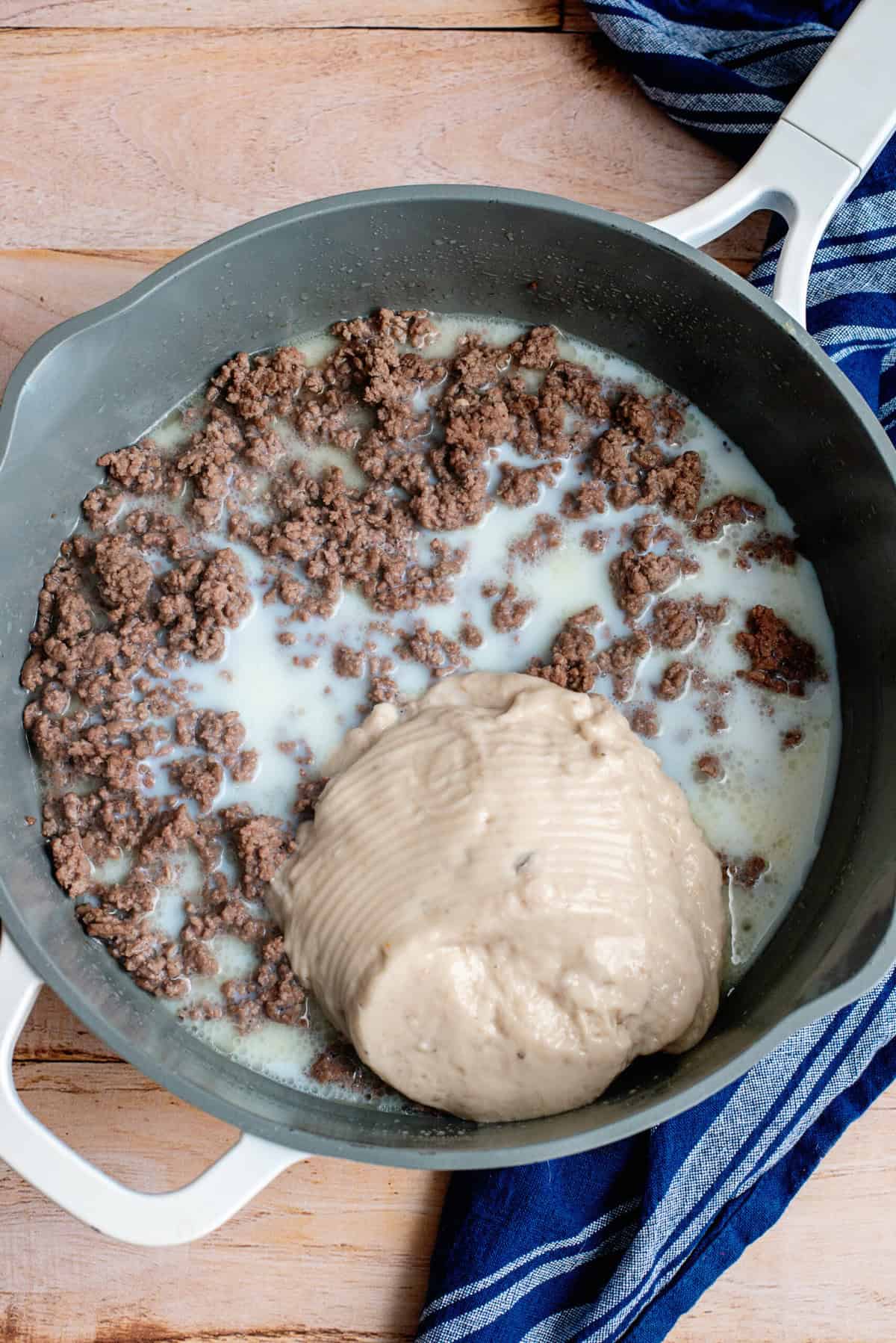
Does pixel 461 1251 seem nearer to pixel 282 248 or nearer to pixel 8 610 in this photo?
pixel 8 610

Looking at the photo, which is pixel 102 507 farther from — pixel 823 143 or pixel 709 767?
pixel 823 143

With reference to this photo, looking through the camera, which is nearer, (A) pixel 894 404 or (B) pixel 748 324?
(B) pixel 748 324

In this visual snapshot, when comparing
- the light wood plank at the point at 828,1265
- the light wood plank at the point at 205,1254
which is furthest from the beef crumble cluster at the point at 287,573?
the light wood plank at the point at 828,1265

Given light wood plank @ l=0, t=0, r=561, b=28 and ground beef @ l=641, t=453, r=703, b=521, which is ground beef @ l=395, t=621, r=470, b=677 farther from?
light wood plank @ l=0, t=0, r=561, b=28

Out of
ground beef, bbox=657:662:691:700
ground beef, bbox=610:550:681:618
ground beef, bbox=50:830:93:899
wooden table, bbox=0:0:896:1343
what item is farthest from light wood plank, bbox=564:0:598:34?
ground beef, bbox=50:830:93:899

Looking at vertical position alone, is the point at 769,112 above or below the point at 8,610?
above

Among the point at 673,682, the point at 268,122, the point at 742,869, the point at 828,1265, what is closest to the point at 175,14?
the point at 268,122

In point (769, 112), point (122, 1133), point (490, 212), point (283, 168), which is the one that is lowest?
point (122, 1133)

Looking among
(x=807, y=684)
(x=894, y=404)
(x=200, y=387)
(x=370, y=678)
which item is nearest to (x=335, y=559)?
(x=370, y=678)
